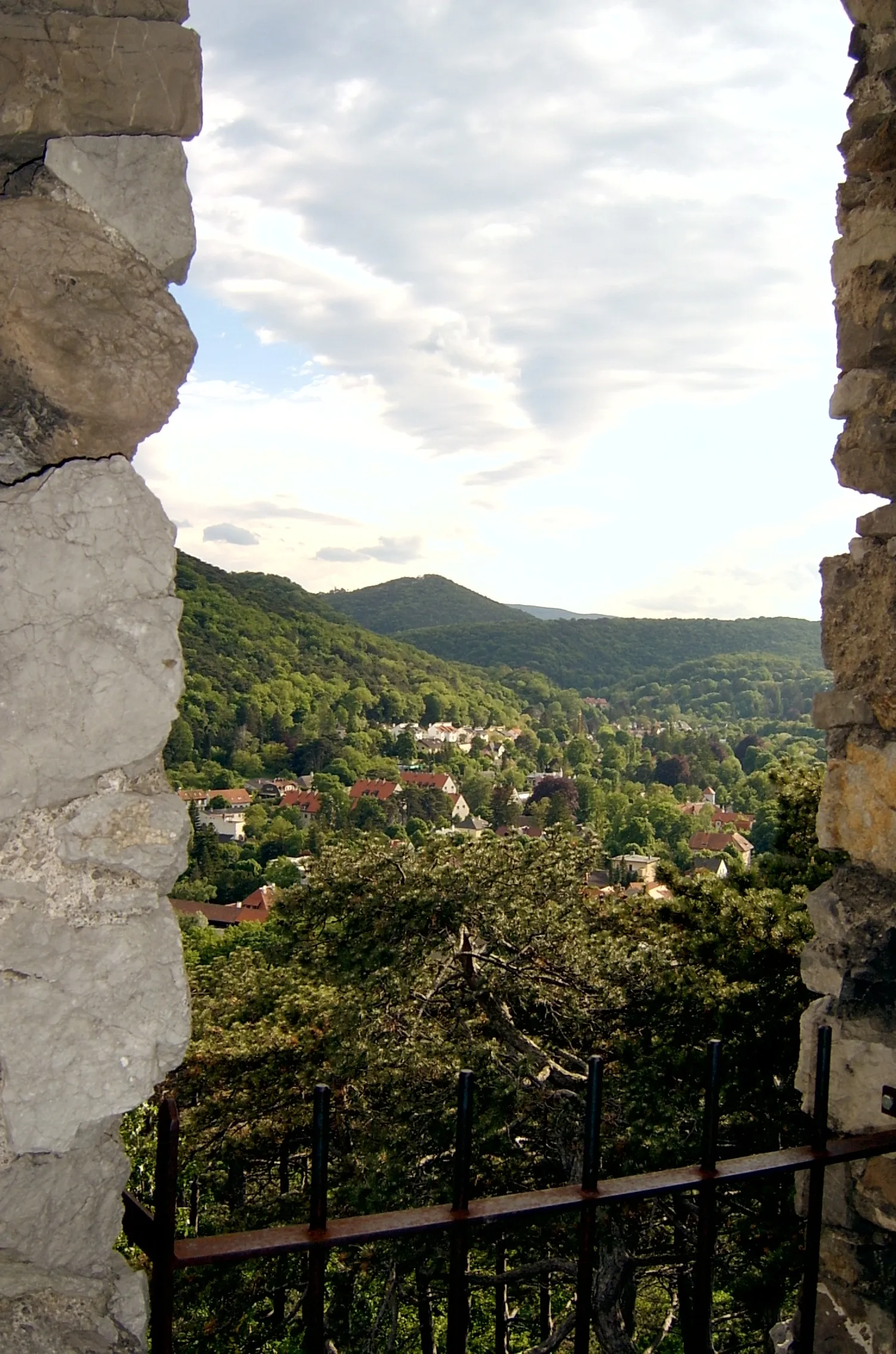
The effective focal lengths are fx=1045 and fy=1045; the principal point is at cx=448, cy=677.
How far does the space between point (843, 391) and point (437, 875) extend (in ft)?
23.7

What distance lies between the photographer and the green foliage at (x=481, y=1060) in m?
6.66

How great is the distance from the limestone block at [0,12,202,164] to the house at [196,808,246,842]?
42.7 m

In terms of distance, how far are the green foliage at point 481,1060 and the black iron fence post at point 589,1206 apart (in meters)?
4.66

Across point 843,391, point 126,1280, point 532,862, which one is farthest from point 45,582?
point 532,862

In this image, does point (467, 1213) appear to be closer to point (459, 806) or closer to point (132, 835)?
Answer: point (132, 835)

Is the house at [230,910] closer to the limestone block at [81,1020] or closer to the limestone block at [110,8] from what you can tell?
the limestone block at [81,1020]

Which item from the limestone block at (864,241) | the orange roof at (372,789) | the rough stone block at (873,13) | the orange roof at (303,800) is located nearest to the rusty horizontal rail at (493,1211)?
the limestone block at (864,241)

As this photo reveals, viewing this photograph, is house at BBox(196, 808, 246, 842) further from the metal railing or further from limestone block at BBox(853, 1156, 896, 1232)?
the metal railing

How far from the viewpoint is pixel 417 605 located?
12275 cm

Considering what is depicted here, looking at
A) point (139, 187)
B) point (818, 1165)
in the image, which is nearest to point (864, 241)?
point (139, 187)

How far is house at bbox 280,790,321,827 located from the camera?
143 ft

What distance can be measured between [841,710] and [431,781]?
4793cm

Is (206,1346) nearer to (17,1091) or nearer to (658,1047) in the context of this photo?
(658,1047)

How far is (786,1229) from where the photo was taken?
613 cm
